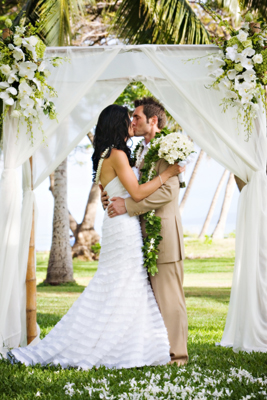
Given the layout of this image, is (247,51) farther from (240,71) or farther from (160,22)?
(160,22)

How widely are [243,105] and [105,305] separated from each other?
7.05 ft

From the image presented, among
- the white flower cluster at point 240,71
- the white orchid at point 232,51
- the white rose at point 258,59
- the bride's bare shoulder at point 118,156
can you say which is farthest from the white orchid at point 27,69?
the white rose at point 258,59

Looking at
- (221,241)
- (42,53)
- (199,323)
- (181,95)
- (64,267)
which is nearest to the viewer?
(42,53)

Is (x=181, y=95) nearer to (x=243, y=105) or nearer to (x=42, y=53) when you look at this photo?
(x=243, y=105)

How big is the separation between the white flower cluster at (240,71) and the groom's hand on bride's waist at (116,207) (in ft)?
4.25

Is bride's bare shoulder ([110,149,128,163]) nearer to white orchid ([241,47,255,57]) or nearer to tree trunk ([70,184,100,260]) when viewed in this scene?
white orchid ([241,47,255,57])

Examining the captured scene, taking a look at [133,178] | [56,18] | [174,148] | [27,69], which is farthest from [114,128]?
[56,18]

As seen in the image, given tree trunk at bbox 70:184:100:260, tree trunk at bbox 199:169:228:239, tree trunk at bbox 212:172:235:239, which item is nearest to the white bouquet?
tree trunk at bbox 70:184:100:260

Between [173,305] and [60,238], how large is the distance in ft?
26.9

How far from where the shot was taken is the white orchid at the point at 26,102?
14.4 ft

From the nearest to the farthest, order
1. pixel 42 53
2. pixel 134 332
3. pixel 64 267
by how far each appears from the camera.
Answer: pixel 134 332 < pixel 42 53 < pixel 64 267

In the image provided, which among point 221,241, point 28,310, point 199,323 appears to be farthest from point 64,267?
point 221,241

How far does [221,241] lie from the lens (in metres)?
21.9

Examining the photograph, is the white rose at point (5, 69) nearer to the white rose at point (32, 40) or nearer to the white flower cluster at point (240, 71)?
the white rose at point (32, 40)
